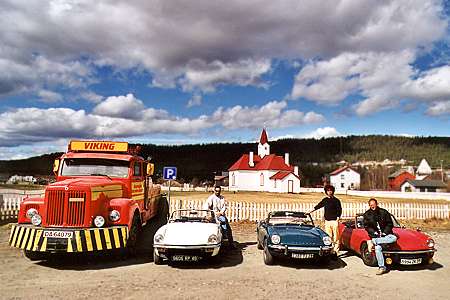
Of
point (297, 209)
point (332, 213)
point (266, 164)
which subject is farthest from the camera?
point (266, 164)

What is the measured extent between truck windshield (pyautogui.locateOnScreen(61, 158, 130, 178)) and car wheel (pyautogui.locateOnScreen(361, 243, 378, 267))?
664 centimetres

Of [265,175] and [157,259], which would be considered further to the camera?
[265,175]

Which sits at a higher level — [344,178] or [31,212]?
[344,178]

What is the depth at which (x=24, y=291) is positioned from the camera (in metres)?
7.24

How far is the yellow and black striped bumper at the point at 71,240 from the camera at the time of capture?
8.86 meters

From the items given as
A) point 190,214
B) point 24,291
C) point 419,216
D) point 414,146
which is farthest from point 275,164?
point 414,146

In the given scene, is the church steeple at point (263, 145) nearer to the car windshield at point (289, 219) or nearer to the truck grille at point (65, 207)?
the car windshield at point (289, 219)

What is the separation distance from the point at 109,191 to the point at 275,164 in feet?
206

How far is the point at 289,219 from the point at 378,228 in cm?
253

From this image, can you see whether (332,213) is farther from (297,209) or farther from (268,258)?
(297,209)

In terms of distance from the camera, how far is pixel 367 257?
989cm

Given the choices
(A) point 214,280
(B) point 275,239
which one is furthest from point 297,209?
(A) point 214,280

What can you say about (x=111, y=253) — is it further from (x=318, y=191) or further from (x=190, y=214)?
(x=318, y=191)

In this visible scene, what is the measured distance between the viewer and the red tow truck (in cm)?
895
